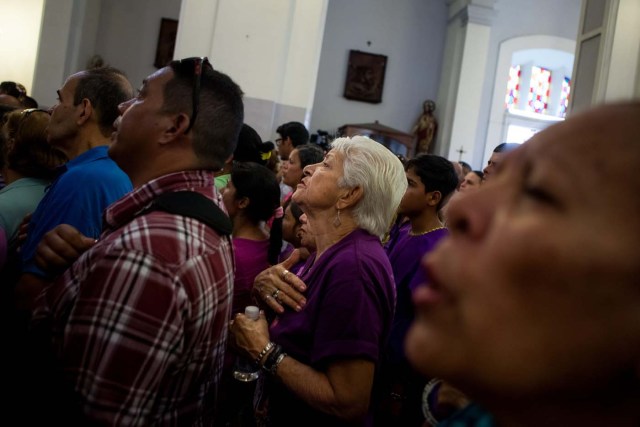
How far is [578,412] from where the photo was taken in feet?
1.77

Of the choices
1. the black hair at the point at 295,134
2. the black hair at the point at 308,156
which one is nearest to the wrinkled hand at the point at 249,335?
the black hair at the point at 308,156

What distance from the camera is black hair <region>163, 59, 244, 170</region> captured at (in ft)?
5.30

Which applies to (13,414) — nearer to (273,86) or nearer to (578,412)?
(578,412)

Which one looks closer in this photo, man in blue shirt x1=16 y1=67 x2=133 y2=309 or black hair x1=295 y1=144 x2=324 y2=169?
man in blue shirt x1=16 y1=67 x2=133 y2=309

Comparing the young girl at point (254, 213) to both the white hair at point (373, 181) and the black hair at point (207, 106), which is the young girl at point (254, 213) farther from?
the black hair at point (207, 106)

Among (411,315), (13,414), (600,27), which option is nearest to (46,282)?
(13,414)

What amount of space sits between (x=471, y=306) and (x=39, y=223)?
6.26ft

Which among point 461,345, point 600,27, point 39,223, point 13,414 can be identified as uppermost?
point 600,27

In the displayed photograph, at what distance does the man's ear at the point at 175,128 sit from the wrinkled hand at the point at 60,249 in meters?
0.40

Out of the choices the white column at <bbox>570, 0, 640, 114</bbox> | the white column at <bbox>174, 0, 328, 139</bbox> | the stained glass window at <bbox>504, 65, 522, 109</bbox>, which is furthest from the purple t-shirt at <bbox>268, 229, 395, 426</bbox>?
the stained glass window at <bbox>504, 65, 522, 109</bbox>

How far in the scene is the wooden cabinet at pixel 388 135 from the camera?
38.0 ft

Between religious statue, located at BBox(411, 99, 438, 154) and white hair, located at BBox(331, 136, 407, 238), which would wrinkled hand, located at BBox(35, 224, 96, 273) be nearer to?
white hair, located at BBox(331, 136, 407, 238)

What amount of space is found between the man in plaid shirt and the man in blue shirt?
1.51 feet

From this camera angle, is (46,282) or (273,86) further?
(273,86)
